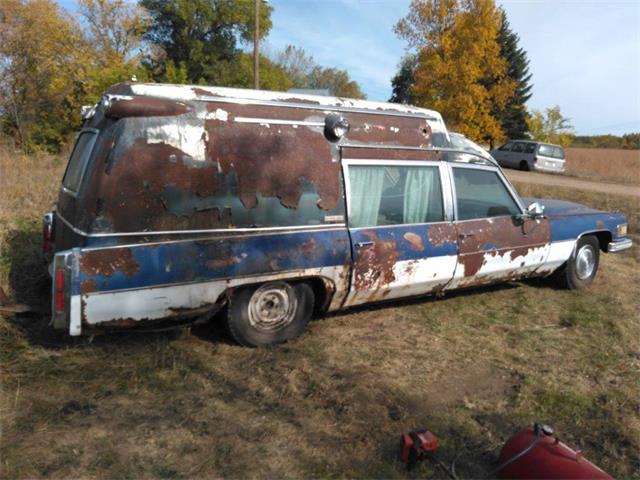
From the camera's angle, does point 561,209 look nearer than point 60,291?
No

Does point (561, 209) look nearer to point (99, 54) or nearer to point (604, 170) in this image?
point (604, 170)

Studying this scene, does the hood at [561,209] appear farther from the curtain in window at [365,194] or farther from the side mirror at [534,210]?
the curtain in window at [365,194]

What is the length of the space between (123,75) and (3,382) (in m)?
20.9

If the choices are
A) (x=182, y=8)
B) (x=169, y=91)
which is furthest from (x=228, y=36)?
(x=169, y=91)

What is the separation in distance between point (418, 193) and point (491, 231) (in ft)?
2.98

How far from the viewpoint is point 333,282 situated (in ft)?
13.3

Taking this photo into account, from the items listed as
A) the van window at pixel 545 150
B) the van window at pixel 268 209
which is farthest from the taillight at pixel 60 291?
the van window at pixel 545 150

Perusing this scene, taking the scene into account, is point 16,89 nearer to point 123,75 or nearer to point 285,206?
point 123,75

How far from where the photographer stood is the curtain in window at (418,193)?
4.48m

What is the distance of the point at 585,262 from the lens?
597 centimetres

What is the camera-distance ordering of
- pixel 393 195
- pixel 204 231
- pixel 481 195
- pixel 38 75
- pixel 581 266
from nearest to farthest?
pixel 204 231 → pixel 393 195 → pixel 481 195 → pixel 581 266 → pixel 38 75

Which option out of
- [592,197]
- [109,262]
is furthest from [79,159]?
[592,197]

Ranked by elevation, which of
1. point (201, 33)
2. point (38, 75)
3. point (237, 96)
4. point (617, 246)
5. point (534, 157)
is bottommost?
point (617, 246)

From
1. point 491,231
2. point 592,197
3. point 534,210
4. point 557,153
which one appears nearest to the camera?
point 491,231
